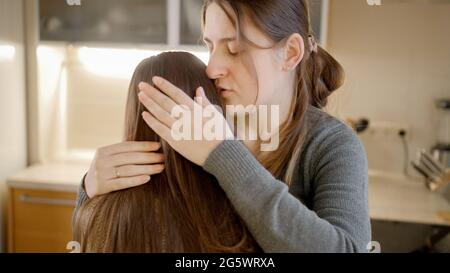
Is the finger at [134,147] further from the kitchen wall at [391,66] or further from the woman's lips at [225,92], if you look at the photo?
the kitchen wall at [391,66]

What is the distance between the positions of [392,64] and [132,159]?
49 centimetres

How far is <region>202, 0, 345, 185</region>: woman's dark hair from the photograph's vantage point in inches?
21.1

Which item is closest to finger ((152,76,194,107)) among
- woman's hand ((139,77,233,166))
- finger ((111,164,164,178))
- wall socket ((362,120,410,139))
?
woman's hand ((139,77,233,166))

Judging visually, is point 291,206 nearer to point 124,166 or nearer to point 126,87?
point 124,166

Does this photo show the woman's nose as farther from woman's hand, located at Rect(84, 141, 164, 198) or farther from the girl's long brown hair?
woman's hand, located at Rect(84, 141, 164, 198)

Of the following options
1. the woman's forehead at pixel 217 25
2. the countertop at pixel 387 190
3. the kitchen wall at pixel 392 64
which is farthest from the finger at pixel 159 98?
the countertop at pixel 387 190

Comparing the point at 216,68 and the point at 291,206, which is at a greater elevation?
the point at 216,68

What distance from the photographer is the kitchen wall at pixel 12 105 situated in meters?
0.85

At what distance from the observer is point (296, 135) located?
23.5 inches

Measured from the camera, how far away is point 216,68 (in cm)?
57

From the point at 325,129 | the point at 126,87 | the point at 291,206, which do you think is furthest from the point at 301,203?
the point at 126,87

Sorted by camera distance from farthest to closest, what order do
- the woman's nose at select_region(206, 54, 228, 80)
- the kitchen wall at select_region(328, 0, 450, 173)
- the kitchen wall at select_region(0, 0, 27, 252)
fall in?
the kitchen wall at select_region(0, 0, 27, 252), the kitchen wall at select_region(328, 0, 450, 173), the woman's nose at select_region(206, 54, 228, 80)

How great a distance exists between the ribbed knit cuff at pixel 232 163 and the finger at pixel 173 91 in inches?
2.5

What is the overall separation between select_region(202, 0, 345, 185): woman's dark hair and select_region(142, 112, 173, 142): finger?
0.47 ft
